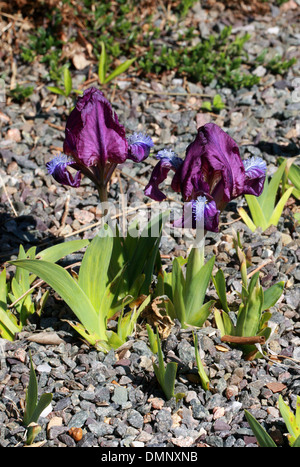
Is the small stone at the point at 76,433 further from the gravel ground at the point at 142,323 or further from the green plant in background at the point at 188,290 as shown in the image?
the green plant in background at the point at 188,290

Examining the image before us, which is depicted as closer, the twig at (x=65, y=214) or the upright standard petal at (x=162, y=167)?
the upright standard petal at (x=162, y=167)

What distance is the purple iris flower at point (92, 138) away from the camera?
2.23 metres

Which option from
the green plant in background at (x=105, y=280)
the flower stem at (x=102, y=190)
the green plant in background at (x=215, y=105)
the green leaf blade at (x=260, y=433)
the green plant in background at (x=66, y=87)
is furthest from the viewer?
the green plant in background at (x=215, y=105)

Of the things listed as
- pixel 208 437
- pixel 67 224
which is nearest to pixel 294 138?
pixel 67 224

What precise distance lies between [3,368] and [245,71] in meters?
2.99

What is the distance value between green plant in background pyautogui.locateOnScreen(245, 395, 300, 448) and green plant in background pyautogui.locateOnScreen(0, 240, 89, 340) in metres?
1.02

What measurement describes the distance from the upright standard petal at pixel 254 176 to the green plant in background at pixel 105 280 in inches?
19.3

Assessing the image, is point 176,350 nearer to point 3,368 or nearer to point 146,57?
point 3,368

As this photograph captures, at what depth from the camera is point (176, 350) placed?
99.8 inches

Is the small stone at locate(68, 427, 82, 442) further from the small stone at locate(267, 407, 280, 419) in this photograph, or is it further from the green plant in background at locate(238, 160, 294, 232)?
the green plant in background at locate(238, 160, 294, 232)

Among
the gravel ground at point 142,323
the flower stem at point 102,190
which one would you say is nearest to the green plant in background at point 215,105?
the gravel ground at point 142,323

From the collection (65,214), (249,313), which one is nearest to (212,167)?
(249,313)

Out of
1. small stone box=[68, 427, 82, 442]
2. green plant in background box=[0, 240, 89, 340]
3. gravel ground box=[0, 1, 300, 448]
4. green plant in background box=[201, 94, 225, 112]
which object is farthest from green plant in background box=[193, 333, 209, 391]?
green plant in background box=[201, 94, 225, 112]

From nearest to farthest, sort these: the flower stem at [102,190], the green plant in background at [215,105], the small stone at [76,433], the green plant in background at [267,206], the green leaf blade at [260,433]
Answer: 1. the green leaf blade at [260,433]
2. the small stone at [76,433]
3. the flower stem at [102,190]
4. the green plant in background at [267,206]
5. the green plant in background at [215,105]
